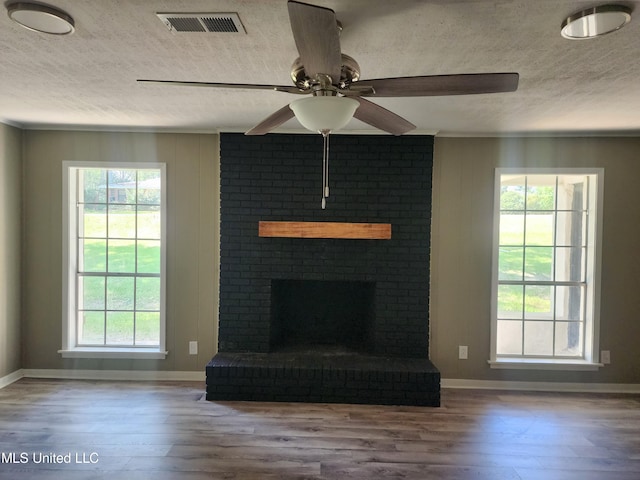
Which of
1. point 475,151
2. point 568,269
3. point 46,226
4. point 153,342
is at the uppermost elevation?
point 475,151

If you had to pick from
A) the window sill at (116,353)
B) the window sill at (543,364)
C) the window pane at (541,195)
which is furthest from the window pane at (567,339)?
the window sill at (116,353)

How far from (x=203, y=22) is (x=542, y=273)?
12.1ft

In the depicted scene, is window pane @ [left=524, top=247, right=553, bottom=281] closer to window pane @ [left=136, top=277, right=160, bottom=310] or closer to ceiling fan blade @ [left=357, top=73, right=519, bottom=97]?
ceiling fan blade @ [left=357, top=73, right=519, bottom=97]

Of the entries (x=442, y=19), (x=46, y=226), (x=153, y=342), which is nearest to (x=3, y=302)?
(x=46, y=226)

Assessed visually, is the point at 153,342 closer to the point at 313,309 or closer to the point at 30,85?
the point at 313,309

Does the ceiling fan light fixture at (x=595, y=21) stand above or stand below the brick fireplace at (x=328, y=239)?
above

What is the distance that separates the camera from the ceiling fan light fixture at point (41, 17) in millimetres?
1488

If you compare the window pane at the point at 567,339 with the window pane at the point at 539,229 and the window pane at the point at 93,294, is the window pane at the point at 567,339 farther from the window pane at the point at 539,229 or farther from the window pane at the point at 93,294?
the window pane at the point at 93,294

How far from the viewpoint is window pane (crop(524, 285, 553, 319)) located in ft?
12.4

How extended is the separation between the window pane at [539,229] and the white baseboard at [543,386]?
4.48 feet

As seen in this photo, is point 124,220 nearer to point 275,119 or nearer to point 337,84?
point 275,119

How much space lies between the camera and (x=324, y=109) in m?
→ 1.41

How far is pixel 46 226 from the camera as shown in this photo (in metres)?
3.70

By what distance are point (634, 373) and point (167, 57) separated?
4671 mm
